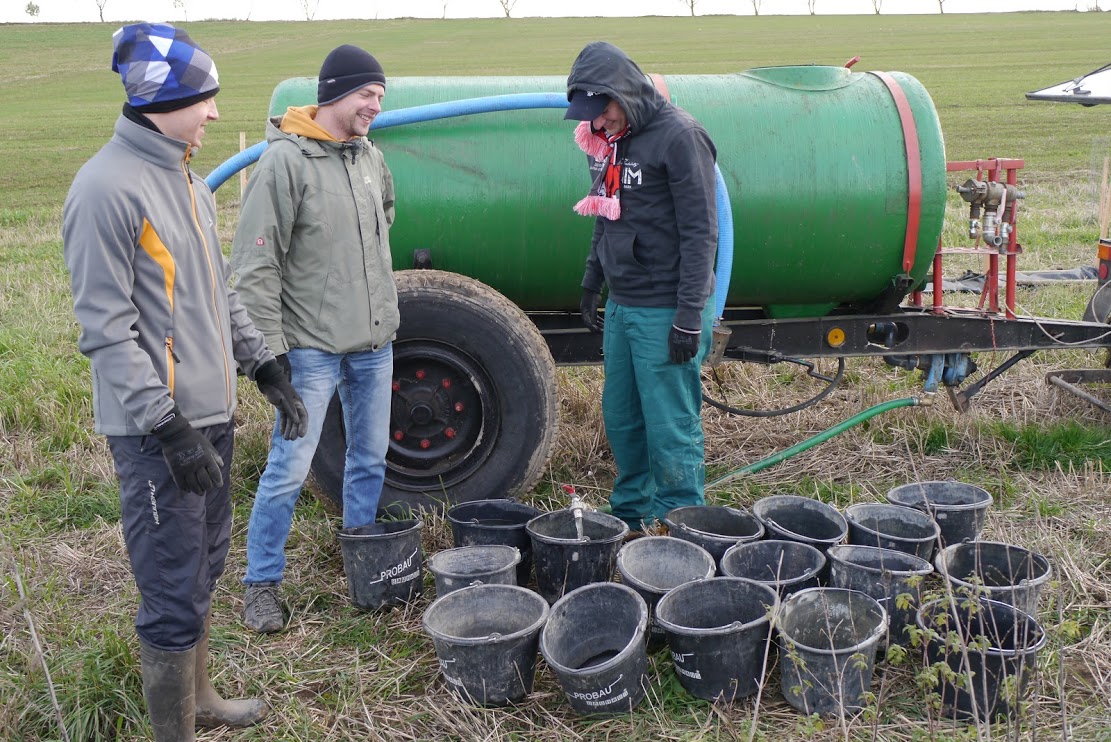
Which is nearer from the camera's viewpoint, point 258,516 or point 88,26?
point 258,516

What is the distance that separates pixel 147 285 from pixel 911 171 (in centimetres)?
331

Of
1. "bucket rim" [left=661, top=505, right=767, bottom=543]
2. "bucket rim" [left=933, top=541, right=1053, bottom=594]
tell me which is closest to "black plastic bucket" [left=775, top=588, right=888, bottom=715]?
"bucket rim" [left=933, top=541, right=1053, bottom=594]

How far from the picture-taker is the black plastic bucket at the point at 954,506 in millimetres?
3791

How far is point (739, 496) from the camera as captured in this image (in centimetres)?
464

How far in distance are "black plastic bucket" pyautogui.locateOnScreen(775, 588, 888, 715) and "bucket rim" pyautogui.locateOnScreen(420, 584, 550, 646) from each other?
2.56ft

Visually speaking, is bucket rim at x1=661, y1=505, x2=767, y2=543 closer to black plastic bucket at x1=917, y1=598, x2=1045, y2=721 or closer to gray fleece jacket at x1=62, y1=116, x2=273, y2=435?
black plastic bucket at x1=917, y1=598, x2=1045, y2=721

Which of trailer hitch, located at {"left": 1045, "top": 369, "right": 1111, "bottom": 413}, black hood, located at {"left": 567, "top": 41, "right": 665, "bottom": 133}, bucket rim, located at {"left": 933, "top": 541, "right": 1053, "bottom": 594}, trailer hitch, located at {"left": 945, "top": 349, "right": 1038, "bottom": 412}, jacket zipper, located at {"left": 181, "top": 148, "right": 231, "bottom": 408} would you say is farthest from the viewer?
trailer hitch, located at {"left": 1045, "top": 369, "right": 1111, "bottom": 413}

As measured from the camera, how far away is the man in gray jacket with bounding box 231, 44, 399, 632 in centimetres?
333

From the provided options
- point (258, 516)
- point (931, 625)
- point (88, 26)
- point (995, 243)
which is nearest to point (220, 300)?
point (258, 516)

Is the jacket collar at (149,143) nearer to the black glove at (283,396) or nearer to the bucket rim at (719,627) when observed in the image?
the black glove at (283,396)

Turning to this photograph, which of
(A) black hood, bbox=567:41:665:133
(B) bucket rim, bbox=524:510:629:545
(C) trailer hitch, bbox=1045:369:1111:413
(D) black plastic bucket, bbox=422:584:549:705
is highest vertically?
(A) black hood, bbox=567:41:665:133

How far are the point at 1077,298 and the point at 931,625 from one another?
17.1ft

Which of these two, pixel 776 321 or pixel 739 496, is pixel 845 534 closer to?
pixel 739 496

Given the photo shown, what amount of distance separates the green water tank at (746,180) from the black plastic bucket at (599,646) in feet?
5.57
